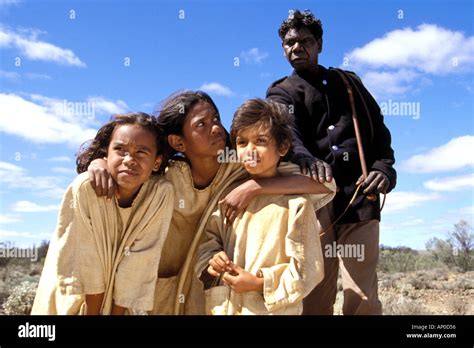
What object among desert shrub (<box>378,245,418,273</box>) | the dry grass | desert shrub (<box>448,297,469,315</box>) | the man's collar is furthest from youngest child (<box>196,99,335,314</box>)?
desert shrub (<box>378,245,418,273</box>)

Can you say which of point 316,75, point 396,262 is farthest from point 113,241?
point 396,262

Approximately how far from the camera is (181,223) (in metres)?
3.93

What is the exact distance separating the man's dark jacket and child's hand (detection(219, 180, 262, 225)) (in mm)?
757

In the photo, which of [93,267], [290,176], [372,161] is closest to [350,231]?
[372,161]

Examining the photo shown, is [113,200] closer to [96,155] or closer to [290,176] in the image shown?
[96,155]

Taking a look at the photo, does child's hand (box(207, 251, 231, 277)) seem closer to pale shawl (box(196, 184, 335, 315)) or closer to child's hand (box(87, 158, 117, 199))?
pale shawl (box(196, 184, 335, 315))

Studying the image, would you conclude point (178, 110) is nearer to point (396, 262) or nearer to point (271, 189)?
point (271, 189)

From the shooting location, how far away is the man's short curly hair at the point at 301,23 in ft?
14.2

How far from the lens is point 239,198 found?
11.8 feet

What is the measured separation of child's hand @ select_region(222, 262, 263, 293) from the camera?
132 inches

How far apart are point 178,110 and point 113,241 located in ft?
3.41

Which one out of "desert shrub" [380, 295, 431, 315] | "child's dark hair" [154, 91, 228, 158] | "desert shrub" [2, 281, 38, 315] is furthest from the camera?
"desert shrub" [380, 295, 431, 315]

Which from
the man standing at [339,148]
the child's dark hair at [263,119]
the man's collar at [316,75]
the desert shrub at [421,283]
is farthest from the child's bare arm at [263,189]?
the desert shrub at [421,283]
